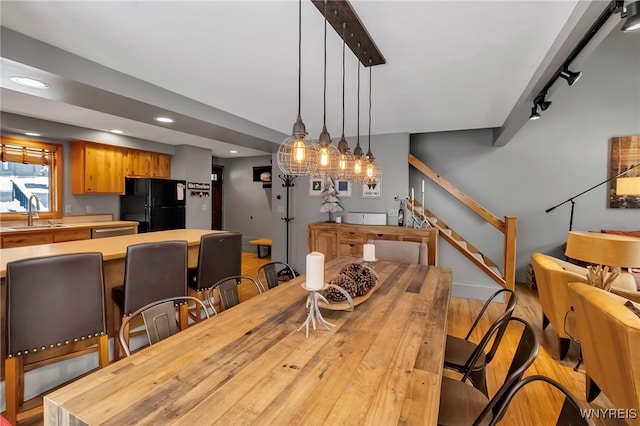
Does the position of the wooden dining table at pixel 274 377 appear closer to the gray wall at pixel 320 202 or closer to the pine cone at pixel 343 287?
the pine cone at pixel 343 287

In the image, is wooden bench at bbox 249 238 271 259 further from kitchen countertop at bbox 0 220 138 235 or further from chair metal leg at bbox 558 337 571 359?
chair metal leg at bbox 558 337 571 359

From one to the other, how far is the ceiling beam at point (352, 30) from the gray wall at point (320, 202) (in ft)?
8.28

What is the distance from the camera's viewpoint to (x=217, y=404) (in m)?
0.89

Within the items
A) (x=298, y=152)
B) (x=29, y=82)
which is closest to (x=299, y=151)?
(x=298, y=152)

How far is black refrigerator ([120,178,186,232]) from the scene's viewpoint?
514 cm

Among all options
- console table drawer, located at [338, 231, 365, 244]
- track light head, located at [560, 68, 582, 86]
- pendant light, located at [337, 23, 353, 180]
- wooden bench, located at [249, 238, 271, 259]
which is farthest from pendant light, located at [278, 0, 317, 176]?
wooden bench, located at [249, 238, 271, 259]

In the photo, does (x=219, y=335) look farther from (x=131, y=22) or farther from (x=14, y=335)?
(x=131, y=22)

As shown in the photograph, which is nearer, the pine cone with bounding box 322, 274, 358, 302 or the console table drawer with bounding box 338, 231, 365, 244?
the pine cone with bounding box 322, 274, 358, 302

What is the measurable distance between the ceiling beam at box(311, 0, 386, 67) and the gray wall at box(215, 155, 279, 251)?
→ 5470 millimetres

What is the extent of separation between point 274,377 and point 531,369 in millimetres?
2599

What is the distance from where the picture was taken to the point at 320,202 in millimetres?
5195

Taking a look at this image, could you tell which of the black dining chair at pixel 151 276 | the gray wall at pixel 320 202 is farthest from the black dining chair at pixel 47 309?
the gray wall at pixel 320 202

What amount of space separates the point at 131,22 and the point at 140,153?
4.41 meters

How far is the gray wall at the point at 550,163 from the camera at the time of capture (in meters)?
4.54
